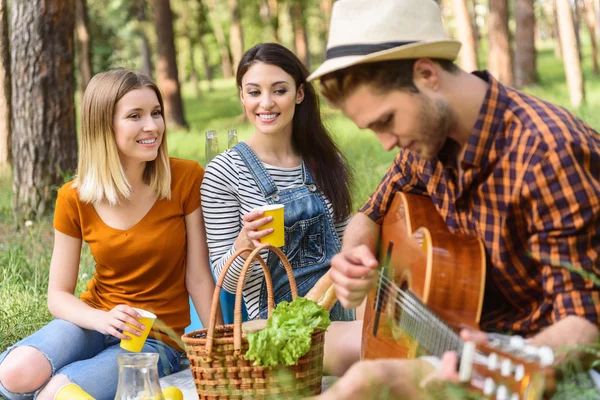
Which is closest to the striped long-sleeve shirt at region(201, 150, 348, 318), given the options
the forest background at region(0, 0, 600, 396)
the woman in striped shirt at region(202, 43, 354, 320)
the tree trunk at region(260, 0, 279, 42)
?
the woman in striped shirt at region(202, 43, 354, 320)

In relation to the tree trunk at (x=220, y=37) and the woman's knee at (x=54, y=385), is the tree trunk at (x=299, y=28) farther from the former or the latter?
the woman's knee at (x=54, y=385)

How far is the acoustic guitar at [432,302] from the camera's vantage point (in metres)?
2.11

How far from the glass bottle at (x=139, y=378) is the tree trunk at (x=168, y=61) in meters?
14.6

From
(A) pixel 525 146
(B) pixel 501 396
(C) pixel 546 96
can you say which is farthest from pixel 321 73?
(C) pixel 546 96

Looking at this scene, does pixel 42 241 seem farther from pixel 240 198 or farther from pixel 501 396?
pixel 501 396

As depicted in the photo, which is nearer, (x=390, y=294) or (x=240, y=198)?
(x=390, y=294)

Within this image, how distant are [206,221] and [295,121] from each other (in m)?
0.74

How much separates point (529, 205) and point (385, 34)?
2.20 ft

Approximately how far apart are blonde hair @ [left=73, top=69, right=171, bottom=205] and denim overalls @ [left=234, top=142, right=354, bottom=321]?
47 cm

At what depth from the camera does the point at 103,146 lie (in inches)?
155

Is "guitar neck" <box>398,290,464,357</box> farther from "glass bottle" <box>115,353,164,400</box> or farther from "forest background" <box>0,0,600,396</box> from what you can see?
"forest background" <box>0,0,600,396</box>

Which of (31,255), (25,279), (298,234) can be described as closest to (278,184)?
(298,234)

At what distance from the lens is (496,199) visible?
2.54 m

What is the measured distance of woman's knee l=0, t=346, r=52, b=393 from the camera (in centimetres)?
362
